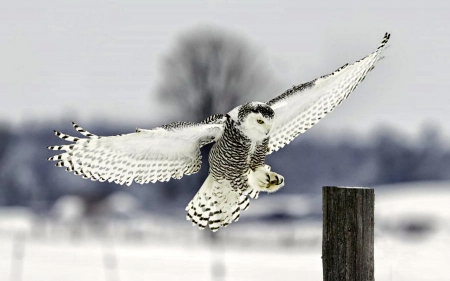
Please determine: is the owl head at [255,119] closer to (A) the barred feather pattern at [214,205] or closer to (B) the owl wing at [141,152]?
(B) the owl wing at [141,152]

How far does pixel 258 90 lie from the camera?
984 inches

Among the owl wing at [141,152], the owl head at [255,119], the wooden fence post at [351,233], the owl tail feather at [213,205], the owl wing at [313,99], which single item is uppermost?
the owl wing at [313,99]

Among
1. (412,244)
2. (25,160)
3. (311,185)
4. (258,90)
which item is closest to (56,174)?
(25,160)

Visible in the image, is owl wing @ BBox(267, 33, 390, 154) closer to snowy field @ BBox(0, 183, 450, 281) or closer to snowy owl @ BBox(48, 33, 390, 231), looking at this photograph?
snowy owl @ BBox(48, 33, 390, 231)

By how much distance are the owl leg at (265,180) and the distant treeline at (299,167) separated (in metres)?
42.9

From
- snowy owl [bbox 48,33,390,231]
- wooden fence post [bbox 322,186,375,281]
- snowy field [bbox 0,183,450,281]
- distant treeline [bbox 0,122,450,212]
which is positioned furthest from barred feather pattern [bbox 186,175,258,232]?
distant treeline [bbox 0,122,450,212]

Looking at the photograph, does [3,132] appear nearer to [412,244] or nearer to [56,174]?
[56,174]

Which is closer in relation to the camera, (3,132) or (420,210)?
(420,210)

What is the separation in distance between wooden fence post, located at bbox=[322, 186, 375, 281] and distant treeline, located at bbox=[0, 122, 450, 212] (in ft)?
→ 145

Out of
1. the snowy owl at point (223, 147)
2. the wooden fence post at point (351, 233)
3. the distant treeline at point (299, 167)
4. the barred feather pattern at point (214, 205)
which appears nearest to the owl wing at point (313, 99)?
the snowy owl at point (223, 147)

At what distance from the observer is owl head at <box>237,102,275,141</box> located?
14.2 ft

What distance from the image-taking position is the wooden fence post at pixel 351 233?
346 centimetres

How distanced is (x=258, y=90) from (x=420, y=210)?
9.03 metres

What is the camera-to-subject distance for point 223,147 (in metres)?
4.72
